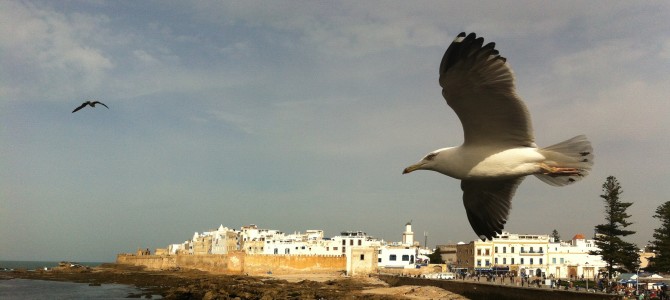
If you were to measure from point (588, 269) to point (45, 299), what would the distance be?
1882 inches

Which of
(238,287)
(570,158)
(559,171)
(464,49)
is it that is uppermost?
(464,49)

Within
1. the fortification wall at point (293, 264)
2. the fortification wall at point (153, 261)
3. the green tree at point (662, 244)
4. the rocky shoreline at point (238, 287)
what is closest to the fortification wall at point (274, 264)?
the fortification wall at point (293, 264)

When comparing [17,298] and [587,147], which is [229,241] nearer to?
[17,298]

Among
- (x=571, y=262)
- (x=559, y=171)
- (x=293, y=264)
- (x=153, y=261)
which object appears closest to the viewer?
(x=559, y=171)

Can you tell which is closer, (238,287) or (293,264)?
(238,287)

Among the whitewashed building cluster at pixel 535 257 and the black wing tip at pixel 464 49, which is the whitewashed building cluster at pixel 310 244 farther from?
the black wing tip at pixel 464 49

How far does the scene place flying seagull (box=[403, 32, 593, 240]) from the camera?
676 cm

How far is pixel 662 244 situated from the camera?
4281 cm

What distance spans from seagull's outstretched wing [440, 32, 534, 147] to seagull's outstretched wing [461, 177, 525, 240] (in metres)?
1.17

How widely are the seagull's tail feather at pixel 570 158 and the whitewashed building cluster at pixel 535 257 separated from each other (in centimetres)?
5336

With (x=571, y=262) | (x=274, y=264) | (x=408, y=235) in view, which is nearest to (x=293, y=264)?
(x=274, y=264)

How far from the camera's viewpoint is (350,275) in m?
61.7

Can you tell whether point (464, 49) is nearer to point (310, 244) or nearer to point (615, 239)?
point (615, 239)

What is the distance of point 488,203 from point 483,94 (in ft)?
7.43
